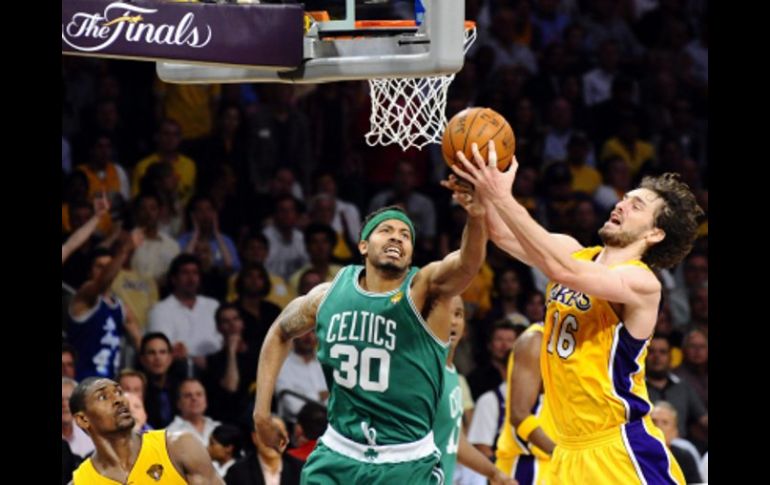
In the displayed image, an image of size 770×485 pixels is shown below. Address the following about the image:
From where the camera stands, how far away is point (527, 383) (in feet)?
25.3

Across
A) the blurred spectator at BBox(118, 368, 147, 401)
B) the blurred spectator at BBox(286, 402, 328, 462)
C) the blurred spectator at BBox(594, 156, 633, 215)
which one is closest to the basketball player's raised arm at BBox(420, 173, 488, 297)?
the blurred spectator at BBox(286, 402, 328, 462)

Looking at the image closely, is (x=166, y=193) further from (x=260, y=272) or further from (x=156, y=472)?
(x=156, y=472)

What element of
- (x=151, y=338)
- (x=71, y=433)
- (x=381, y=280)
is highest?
(x=381, y=280)

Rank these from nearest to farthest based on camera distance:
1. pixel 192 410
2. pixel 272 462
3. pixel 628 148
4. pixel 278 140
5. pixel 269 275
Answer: pixel 272 462
pixel 192 410
pixel 269 275
pixel 278 140
pixel 628 148

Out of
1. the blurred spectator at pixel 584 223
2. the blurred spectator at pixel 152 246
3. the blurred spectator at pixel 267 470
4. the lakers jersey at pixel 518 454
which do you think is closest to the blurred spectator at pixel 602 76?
the blurred spectator at pixel 584 223

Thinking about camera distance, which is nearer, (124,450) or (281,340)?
(281,340)

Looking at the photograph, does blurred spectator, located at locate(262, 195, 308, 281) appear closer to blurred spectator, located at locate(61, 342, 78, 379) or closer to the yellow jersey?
blurred spectator, located at locate(61, 342, 78, 379)

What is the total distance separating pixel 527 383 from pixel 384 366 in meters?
1.69

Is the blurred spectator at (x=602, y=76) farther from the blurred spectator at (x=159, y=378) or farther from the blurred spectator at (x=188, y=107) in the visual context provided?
the blurred spectator at (x=159, y=378)

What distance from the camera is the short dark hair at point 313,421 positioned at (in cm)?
844

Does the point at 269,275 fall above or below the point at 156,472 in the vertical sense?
above

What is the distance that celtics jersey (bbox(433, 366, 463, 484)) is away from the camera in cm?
745

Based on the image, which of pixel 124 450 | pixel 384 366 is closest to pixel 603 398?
pixel 384 366

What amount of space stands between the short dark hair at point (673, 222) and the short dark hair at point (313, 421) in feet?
9.68
